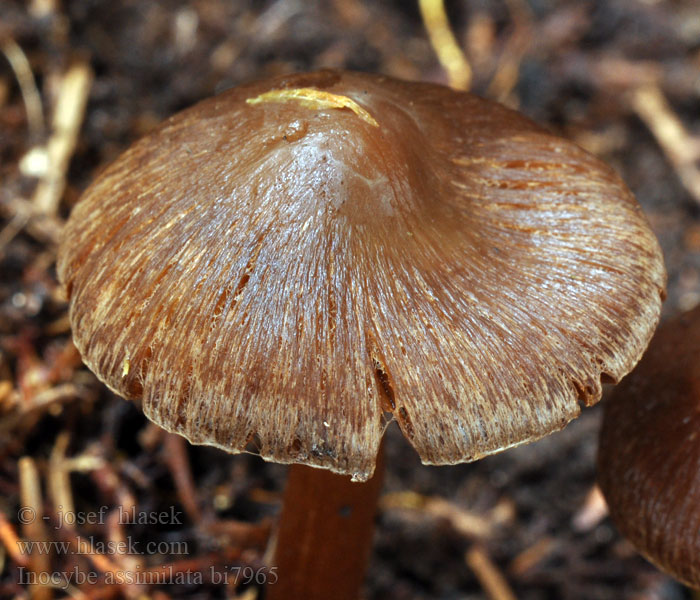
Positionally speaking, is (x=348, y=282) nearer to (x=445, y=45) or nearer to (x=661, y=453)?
(x=661, y=453)

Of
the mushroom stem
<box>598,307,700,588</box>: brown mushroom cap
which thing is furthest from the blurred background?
<box>598,307,700,588</box>: brown mushroom cap

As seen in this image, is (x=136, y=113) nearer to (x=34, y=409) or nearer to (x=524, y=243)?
(x=34, y=409)

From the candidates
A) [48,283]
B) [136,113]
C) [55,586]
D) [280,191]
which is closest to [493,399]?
[280,191]

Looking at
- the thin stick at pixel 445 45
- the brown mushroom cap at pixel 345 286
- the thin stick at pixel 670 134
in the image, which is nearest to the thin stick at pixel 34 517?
the brown mushroom cap at pixel 345 286

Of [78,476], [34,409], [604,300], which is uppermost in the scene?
[604,300]

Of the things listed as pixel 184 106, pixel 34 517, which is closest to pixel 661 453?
pixel 34 517
